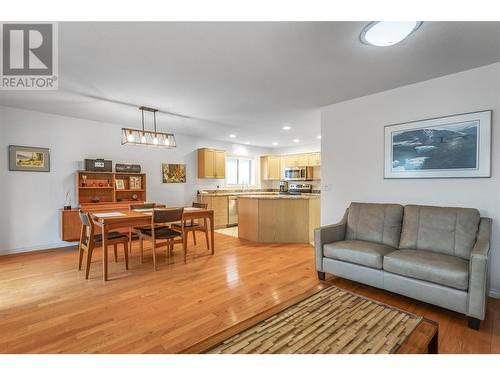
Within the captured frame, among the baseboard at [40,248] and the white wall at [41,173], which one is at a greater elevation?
the white wall at [41,173]

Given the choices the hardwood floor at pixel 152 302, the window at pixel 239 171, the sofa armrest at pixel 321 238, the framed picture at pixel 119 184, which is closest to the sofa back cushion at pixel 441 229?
the hardwood floor at pixel 152 302

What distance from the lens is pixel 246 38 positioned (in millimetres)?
1999

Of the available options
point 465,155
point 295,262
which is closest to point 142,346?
point 295,262

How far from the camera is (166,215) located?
3.24m

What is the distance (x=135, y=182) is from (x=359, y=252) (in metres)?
4.64

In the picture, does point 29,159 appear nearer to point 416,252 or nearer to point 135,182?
point 135,182

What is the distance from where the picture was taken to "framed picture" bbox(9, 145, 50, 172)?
3.92 m

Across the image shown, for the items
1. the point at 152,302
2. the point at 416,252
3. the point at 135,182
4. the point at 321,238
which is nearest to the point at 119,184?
the point at 135,182

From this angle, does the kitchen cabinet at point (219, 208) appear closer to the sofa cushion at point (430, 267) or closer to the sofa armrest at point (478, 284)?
the sofa cushion at point (430, 267)

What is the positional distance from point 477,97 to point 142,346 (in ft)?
13.0

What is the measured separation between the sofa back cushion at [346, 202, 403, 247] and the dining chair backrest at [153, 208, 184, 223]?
2.35 metres

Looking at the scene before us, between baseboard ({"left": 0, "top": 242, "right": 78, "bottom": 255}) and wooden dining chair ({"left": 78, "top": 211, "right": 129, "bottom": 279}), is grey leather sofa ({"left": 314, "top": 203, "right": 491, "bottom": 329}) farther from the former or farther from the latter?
baseboard ({"left": 0, "top": 242, "right": 78, "bottom": 255})

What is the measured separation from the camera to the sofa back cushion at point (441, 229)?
233 centimetres
